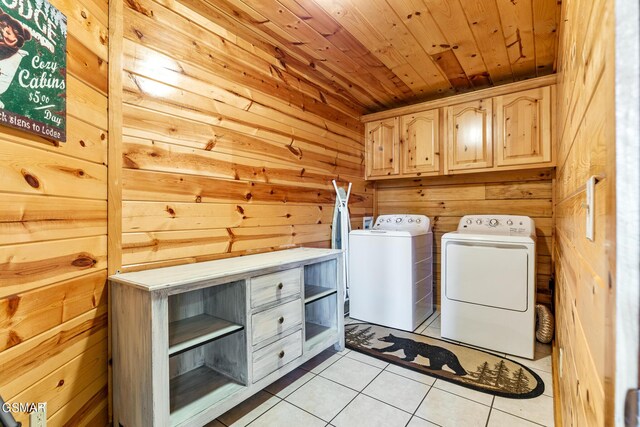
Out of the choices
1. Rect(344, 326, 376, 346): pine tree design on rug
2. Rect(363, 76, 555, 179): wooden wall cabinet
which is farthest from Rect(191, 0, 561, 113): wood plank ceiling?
Rect(344, 326, 376, 346): pine tree design on rug

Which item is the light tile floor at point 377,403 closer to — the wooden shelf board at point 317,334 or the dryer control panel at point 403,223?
the wooden shelf board at point 317,334

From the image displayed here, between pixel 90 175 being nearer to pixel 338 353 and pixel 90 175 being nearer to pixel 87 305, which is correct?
pixel 87 305

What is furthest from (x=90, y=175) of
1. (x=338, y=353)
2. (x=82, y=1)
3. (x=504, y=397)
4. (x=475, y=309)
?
(x=475, y=309)

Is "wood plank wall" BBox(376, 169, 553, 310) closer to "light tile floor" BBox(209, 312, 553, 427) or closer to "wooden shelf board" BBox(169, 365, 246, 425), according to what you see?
"light tile floor" BBox(209, 312, 553, 427)

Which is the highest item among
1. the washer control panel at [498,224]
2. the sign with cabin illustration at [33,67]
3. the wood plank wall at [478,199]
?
the sign with cabin illustration at [33,67]

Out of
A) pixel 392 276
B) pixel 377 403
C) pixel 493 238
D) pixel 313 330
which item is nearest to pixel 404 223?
pixel 392 276

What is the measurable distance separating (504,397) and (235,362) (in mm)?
1640

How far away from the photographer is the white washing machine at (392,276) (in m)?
2.81

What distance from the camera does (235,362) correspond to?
1.76 m

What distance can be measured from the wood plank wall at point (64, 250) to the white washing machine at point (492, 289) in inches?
99.0

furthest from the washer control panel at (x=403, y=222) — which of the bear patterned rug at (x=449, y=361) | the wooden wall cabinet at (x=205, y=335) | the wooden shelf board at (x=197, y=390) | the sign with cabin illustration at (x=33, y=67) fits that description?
the sign with cabin illustration at (x=33, y=67)

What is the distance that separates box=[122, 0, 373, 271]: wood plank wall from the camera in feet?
5.43

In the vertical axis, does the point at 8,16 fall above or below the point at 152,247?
above

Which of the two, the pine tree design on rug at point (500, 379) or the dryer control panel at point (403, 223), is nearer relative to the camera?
the pine tree design on rug at point (500, 379)
